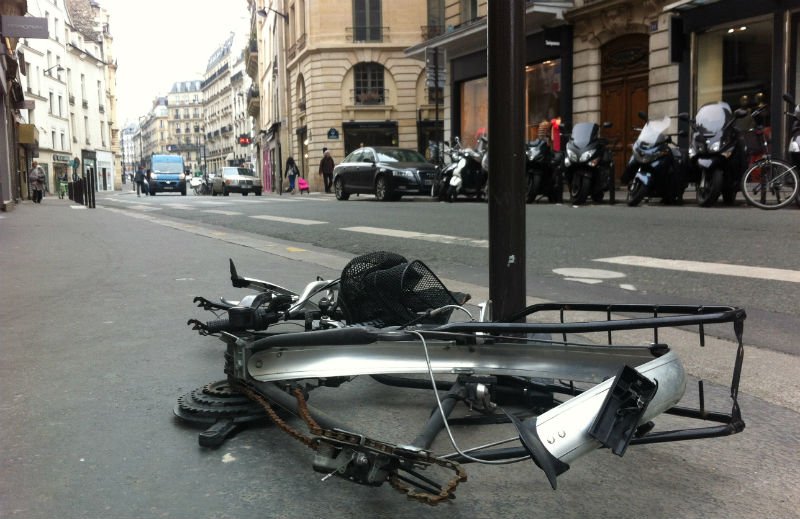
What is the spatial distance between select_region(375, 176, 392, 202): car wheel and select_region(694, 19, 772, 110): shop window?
25.3 ft

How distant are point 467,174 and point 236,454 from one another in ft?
50.6

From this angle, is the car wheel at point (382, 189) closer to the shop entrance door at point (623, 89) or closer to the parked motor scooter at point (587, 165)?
the shop entrance door at point (623, 89)

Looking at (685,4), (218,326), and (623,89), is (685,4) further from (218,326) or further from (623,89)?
(218,326)

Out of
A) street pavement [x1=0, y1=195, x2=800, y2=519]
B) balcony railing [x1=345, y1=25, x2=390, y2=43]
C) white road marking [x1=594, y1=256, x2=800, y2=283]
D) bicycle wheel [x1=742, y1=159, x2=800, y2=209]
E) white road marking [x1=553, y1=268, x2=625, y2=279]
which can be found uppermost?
balcony railing [x1=345, y1=25, x2=390, y2=43]

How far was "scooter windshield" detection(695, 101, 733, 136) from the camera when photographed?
452 inches

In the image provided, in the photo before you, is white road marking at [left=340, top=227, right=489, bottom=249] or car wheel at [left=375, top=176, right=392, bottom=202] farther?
car wheel at [left=375, top=176, right=392, bottom=202]

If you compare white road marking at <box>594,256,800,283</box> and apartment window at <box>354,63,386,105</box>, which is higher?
apartment window at <box>354,63,386,105</box>

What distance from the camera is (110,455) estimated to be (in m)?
2.01

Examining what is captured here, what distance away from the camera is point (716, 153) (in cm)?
1144

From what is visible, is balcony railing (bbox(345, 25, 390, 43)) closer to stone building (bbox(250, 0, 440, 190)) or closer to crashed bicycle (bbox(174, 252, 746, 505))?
stone building (bbox(250, 0, 440, 190))

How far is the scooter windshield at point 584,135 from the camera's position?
44.9ft

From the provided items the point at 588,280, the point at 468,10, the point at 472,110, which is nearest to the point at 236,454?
the point at 588,280

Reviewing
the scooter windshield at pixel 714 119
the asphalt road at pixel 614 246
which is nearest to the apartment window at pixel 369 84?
the asphalt road at pixel 614 246

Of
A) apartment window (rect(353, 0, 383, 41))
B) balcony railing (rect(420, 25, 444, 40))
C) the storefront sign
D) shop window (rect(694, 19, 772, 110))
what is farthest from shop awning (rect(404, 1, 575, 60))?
the storefront sign
